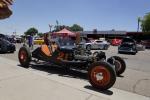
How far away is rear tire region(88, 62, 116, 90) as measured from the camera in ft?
21.9

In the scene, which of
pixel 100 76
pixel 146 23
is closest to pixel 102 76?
pixel 100 76

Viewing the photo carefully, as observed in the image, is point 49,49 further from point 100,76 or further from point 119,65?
point 100,76

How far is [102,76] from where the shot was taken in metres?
6.85

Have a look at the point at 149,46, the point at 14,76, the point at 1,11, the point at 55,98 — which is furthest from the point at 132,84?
the point at 149,46

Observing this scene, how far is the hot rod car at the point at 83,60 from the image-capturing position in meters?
6.83

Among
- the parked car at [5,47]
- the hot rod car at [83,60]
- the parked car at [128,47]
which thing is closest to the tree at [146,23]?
the parked car at [128,47]

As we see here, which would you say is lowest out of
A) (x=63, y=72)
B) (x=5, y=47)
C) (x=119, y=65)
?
(x=63, y=72)

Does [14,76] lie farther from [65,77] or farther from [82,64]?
[82,64]

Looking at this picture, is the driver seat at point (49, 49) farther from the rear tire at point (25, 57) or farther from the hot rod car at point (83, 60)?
the rear tire at point (25, 57)

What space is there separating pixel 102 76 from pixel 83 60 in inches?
78.4

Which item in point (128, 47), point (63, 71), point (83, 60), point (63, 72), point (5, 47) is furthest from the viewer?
point (128, 47)

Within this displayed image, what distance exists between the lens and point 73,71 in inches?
382

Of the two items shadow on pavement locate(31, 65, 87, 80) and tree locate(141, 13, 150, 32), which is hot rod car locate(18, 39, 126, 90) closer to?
shadow on pavement locate(31, 65, 87, 80)

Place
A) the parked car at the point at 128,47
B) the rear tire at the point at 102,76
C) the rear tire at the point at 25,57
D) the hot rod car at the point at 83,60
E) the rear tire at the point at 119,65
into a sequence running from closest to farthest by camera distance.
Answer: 1. the rear tire at the point at 102,76
2. the hot rod car at the point at 83,60
3. the rear tire at the point at 119,65
4. the rear tire at the point at 25,57
5. the parked car at the point at 128,47
